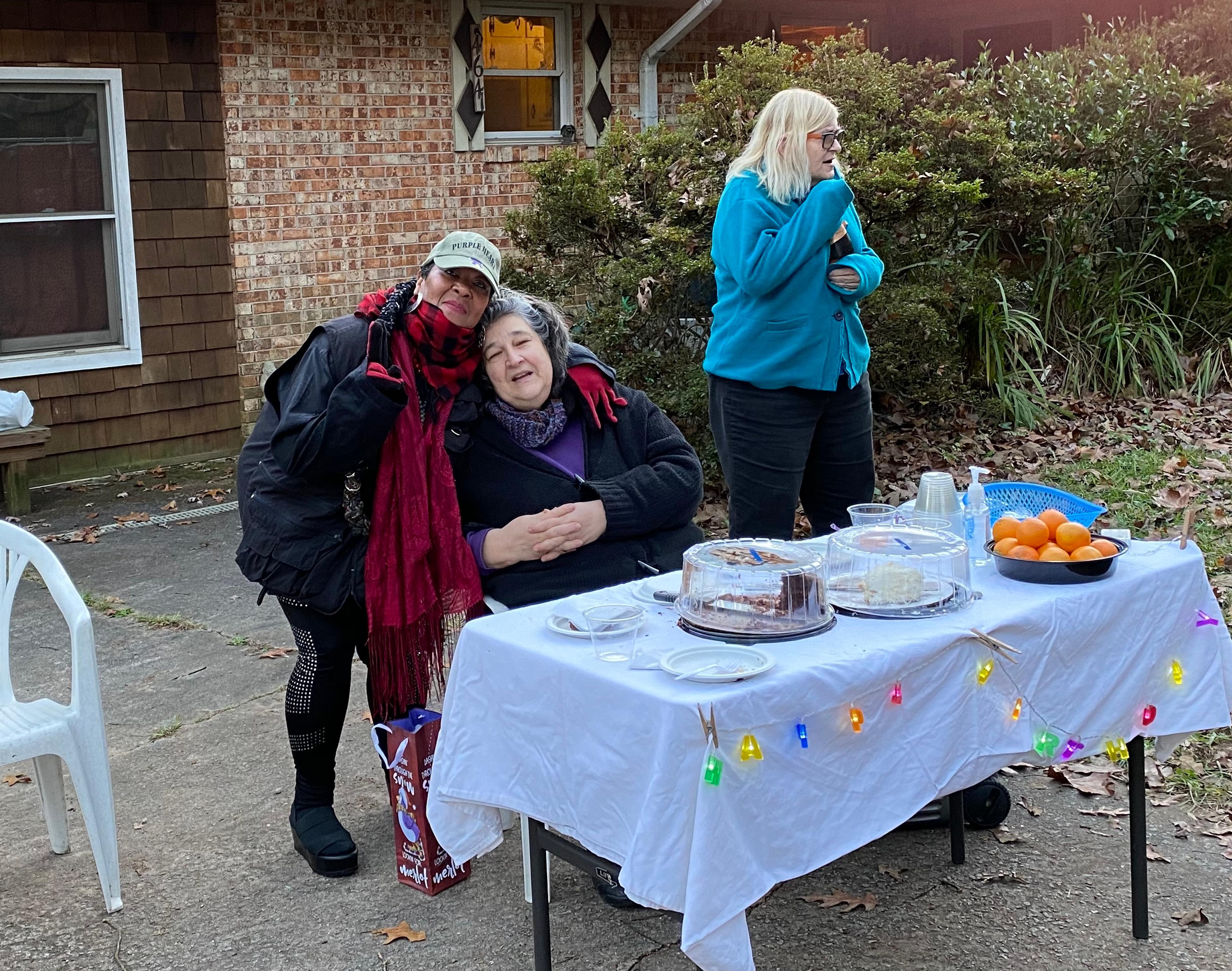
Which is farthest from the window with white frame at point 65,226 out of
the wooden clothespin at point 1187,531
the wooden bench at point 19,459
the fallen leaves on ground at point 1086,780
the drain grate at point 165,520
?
the wooden clothespin at point 1187,531

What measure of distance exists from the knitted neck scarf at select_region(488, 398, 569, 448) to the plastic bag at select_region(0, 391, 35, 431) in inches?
200

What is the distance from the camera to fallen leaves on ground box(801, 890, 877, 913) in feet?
11.4

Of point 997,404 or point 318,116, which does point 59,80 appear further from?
point 997,404

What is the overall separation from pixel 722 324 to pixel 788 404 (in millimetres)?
410

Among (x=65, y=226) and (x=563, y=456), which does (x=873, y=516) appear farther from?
(x=65, y=226)

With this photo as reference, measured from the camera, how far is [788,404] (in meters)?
4.50

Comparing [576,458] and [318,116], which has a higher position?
[318,116]

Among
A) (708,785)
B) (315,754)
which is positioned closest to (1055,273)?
(315,754)

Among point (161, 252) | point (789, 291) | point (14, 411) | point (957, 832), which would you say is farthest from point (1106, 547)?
point (161, 252)

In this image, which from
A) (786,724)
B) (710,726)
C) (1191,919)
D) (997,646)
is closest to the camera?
(710,726)

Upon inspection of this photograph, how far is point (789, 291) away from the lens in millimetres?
4512

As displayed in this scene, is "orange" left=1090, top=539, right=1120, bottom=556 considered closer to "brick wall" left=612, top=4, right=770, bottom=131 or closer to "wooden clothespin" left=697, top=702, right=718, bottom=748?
"wooden clothespin" left=697, top=702, right=718, bottom=748

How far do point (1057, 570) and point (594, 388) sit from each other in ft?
4.65

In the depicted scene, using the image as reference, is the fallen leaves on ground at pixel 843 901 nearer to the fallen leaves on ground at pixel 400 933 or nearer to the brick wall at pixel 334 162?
the fallen leaves on ground at pixel 400 933
